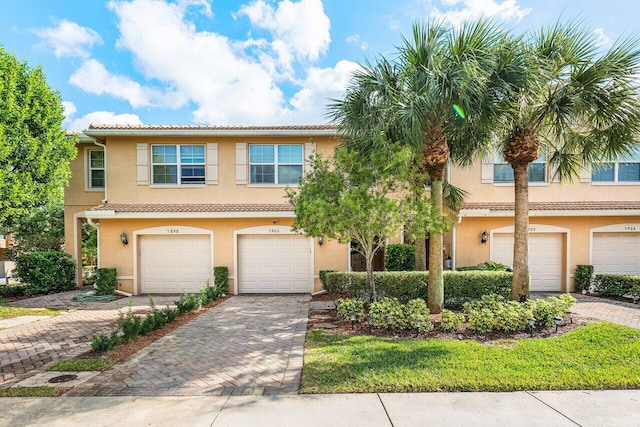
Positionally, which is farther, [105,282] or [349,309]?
[105,282]

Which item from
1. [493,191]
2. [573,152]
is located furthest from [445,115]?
[493,191]

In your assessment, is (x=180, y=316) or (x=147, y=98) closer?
(x=180, y=316)

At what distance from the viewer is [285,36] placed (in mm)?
12055

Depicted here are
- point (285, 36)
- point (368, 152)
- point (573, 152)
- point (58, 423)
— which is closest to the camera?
point (58, 423)

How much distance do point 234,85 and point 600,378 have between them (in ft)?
44.6

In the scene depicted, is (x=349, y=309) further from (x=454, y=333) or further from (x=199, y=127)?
(x=199, y=127)

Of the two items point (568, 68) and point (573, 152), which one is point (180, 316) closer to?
point (568, 68)

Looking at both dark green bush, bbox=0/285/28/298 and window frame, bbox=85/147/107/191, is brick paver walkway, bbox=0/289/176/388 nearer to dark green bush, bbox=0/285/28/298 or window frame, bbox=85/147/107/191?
dark green bush, bbox=0/285/28/298

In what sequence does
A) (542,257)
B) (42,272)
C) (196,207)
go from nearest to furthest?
(196,207) → (542,257) → (42,272)

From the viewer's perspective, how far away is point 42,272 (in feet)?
41.1

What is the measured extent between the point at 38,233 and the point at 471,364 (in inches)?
845

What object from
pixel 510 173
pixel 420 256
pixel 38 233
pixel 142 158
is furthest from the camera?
pixel 38 233

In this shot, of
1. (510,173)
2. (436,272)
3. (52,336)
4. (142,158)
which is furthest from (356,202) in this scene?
(142,158)

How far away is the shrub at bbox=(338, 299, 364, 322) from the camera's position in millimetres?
7684
